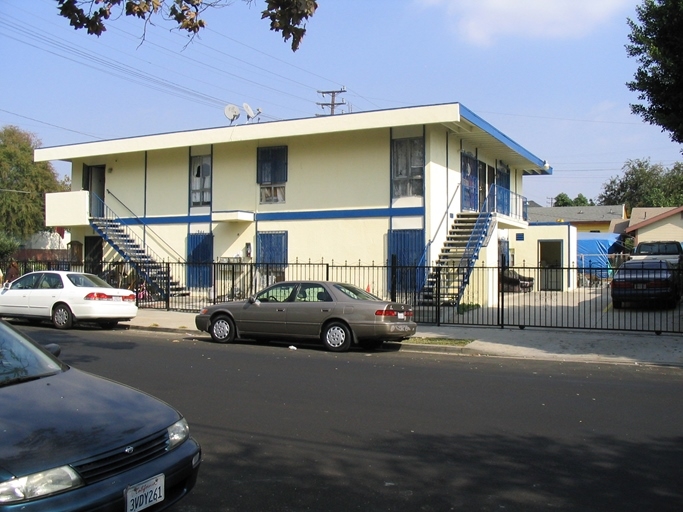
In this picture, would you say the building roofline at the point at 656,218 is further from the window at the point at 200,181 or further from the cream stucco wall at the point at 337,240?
the window at the point at 200,181

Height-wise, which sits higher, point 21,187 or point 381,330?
point 21,187

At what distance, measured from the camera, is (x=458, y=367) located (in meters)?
11.4

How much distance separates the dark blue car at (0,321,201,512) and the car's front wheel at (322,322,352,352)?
336 inches

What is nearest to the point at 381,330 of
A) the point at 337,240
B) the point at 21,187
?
the point at 337,240

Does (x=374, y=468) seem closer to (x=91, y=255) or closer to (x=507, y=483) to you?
(x=507, y=483)

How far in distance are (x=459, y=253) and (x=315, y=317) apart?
9.44 meters

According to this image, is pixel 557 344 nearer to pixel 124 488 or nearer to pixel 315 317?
pixel 315 317

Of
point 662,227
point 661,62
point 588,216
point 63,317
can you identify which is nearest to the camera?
point 661,62

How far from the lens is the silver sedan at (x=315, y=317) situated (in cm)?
1323

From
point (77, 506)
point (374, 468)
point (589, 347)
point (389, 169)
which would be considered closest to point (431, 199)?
point (389, 169)

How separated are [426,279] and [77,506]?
18.0 metres

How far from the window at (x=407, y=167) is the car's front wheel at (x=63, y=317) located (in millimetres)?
10817

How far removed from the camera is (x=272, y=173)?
79.4ft

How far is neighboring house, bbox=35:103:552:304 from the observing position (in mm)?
21797
